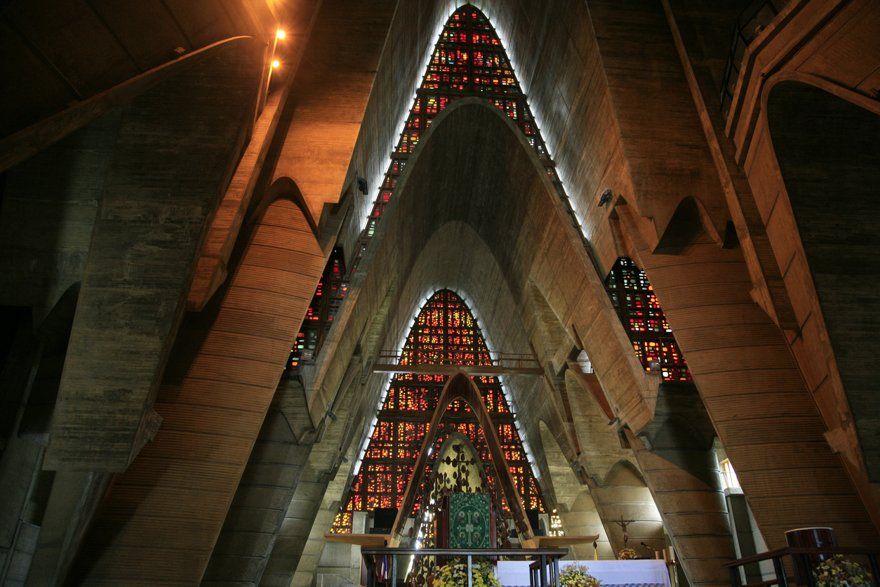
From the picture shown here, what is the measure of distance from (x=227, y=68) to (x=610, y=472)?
44.6 ft

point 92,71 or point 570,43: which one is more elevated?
point 570,43

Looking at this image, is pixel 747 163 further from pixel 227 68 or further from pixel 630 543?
pixel 630 543

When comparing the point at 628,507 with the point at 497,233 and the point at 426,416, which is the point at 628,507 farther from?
the point at 497,233

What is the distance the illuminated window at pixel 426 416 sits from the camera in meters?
20.9

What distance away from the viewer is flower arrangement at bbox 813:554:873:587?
4.70 meters

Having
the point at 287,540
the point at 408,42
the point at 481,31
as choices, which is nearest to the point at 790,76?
the point at 408,42

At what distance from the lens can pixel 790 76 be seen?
704 cm

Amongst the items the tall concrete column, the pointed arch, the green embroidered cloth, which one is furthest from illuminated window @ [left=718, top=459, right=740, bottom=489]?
the green embroidered cloth

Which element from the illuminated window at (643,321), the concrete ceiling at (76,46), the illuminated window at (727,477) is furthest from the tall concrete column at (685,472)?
the concrete ceiling at (76,46)

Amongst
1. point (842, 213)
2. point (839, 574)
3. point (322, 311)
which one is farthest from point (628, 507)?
point (839, 574)

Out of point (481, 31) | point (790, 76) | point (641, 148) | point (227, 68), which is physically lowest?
point (790, 76)

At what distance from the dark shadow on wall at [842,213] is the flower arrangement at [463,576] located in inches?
204

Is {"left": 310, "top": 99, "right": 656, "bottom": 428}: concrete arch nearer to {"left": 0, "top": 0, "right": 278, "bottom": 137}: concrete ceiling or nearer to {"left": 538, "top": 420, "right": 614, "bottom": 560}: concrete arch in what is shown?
{"left": 538, "top": 420, "right": 614, "bottom": 560}: concrete arch

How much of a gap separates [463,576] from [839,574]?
2.82 meters
